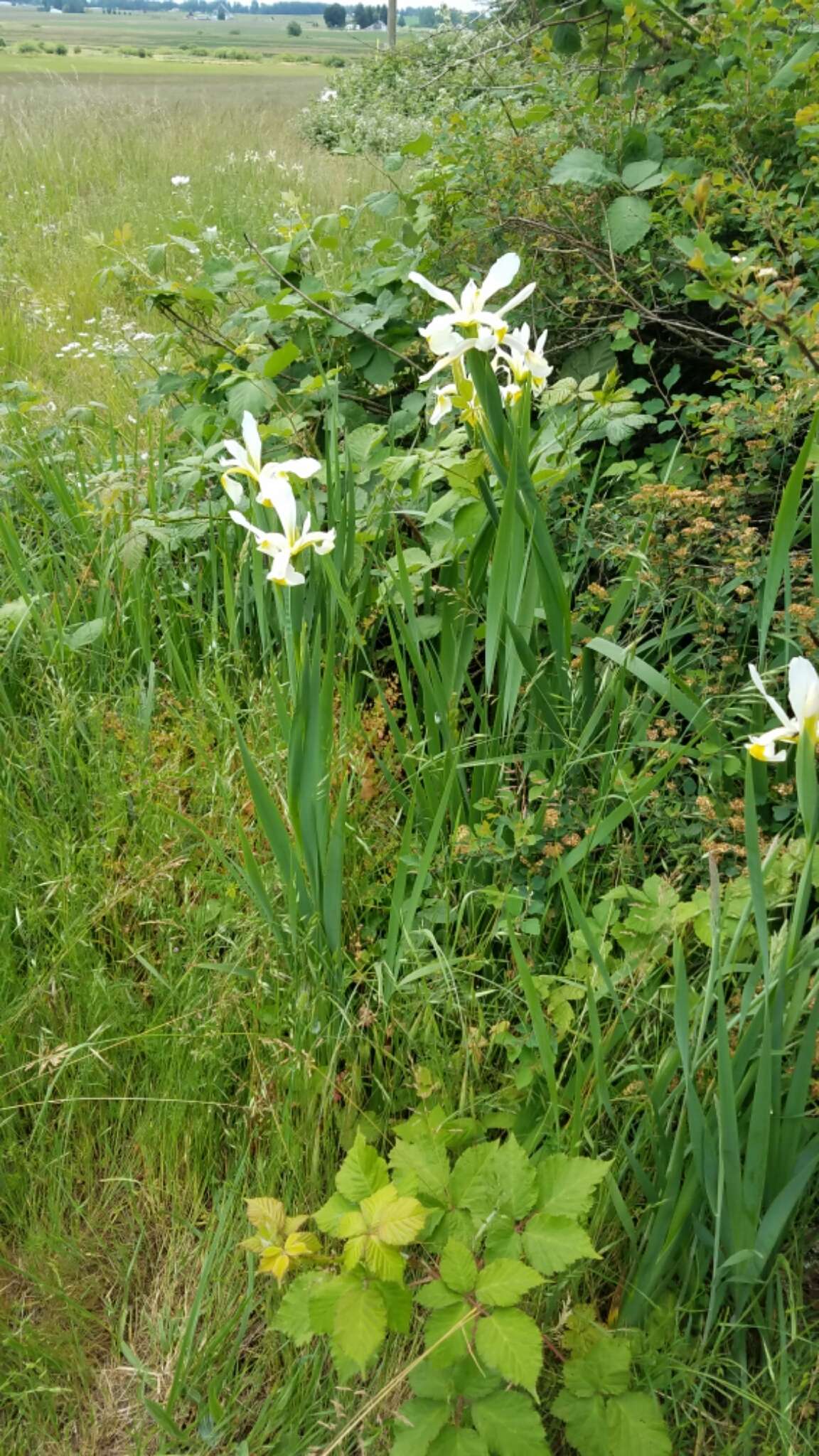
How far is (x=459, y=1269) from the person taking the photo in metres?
1.01

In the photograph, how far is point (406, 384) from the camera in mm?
2715

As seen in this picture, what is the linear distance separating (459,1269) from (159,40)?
76385 millimetres

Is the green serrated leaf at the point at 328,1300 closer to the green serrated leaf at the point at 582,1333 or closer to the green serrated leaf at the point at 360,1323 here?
the green serrated leaf at the point at 360,1323

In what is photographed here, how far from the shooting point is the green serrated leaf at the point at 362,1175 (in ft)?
3.58

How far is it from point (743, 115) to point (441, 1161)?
90.4 inches

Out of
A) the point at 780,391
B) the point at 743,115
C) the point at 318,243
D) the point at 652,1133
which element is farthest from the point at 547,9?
the point at 652,1133

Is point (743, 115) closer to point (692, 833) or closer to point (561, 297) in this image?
point (561, 297)

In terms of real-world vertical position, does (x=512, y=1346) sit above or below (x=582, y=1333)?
above

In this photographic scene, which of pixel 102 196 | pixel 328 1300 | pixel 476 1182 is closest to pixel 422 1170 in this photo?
pixel 476 1182

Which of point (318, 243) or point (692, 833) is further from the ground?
point (318, 243)

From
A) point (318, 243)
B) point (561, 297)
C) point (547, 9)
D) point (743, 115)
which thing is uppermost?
point (547, 9)

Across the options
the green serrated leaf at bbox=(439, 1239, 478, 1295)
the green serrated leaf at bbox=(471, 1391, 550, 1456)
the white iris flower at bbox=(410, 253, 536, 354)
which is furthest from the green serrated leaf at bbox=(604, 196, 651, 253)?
the green serrated leaf at bbox=(471, 1391, 550, 1456)

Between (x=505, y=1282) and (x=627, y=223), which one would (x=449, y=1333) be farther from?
(x=627, y=223)

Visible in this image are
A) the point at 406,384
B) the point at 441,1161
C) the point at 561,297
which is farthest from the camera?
the point at 406,384
